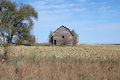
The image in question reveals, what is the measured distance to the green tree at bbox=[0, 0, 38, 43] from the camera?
36.1 meters

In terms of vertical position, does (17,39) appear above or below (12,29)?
below

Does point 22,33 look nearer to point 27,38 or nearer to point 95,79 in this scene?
point 27,38

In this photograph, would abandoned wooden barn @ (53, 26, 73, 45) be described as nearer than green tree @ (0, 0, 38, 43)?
No

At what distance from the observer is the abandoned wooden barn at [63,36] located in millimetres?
49219

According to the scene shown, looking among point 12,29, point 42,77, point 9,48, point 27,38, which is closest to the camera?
point 42,77

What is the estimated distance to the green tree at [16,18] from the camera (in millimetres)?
36062

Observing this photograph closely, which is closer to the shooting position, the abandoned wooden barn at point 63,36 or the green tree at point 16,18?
the green tree at point 16,18

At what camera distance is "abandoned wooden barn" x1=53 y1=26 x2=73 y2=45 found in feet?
161

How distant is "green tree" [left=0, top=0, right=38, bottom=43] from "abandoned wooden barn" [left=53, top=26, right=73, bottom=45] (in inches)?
511

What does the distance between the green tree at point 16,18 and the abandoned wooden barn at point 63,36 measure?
42.6 feet

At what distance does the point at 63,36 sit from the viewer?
162ft

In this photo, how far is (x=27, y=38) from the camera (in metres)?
38.1

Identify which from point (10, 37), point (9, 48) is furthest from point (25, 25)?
point (9, 48)

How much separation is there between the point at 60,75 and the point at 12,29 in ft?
109
